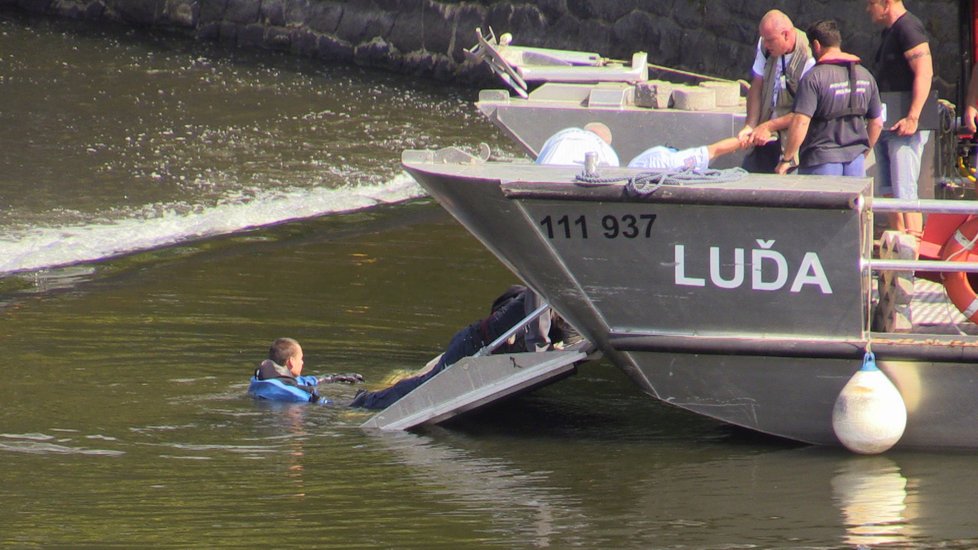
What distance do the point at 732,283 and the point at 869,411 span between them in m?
0.78

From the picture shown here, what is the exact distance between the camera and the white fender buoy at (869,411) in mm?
6215

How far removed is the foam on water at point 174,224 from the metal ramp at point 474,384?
4.54 meters

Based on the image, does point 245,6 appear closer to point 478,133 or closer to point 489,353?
point 478,133

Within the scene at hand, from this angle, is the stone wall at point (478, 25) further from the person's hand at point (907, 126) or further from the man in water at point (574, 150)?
the man in water at point (574, 150)

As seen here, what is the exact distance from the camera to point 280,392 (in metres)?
7.51

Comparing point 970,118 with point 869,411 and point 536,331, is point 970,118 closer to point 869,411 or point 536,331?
point 869,411

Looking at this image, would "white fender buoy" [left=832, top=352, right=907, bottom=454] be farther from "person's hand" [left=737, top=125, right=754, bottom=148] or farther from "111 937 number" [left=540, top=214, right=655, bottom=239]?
"person's hand" [left=737, top=125, right=754, bottom=148]

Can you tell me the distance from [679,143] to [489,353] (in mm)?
2269

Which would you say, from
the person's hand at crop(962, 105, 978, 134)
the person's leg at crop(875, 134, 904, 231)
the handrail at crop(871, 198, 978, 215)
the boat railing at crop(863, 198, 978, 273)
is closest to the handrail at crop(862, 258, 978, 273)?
the boat railing at crop(863, 198, 978, 273)

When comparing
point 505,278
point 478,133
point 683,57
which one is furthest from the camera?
point 683,57

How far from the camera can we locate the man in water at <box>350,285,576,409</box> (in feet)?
24.2

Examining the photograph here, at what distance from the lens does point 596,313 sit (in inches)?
256

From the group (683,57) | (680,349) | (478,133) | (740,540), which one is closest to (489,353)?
(680,349)

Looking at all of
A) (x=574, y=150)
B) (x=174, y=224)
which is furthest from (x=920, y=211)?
(x=174, y=224)
